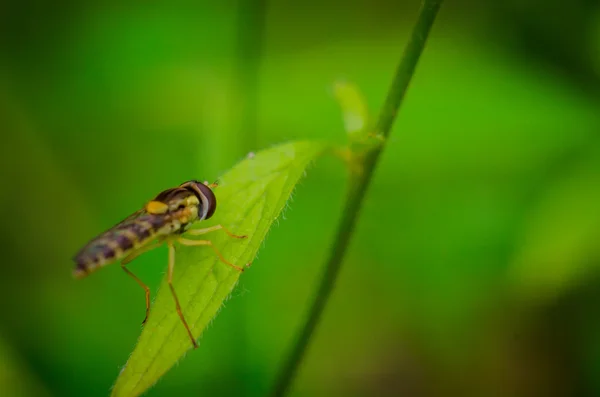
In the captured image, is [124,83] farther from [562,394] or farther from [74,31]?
[562,394]

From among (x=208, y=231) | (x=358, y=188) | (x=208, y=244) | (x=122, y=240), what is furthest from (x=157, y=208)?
(x=358, y=188)

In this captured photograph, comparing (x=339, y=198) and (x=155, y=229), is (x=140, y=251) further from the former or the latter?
(x=339, y=198)

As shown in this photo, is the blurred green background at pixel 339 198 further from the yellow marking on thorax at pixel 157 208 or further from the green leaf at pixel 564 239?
the yellow marking on thorax at pixel 157 208

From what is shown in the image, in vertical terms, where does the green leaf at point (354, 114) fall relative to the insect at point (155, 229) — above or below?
above

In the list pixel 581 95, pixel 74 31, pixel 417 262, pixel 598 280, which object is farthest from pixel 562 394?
pixel 74 31

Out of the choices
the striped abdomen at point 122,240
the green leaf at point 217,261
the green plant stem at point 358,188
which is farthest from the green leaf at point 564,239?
the striped abdomen at point 122,240

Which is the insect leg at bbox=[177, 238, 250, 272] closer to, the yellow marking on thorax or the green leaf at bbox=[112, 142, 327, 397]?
the green leaf at bbox=[112, 142, 327, 397]
